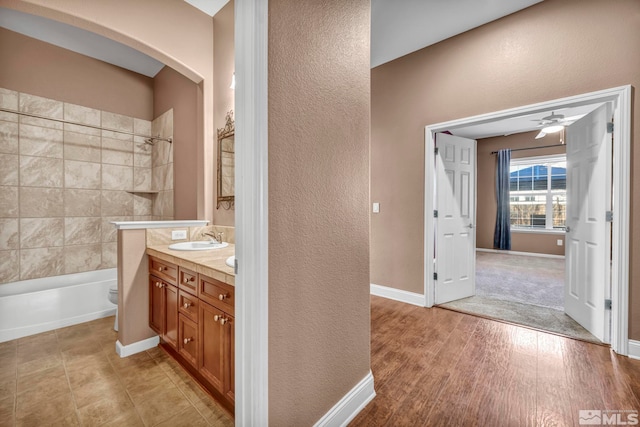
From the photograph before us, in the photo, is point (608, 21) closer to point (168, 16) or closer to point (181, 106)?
point (168, 16)

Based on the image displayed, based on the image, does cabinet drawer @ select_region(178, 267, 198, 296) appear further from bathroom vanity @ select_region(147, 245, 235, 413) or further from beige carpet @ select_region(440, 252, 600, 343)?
beige carpet @ select_region(440, 252, 600, 343)

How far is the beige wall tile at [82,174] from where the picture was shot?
10.2 feet

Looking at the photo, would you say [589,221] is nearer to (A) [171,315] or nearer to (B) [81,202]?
(A) [171,315]

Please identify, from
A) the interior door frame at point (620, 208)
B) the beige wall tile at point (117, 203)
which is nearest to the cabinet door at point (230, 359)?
the interior door frame at point (620, 208)

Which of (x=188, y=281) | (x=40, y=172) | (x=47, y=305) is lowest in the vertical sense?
(x=47, y=305)

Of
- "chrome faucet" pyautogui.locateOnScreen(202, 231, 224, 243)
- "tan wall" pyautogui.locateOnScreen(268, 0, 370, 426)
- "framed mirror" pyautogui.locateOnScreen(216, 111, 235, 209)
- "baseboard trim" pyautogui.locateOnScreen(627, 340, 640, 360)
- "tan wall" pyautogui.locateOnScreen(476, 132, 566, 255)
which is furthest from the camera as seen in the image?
"tan wall" pyautogui.locateOnScreen(476, 132, 566, 255)

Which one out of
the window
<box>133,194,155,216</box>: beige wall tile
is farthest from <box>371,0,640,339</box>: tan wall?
the window

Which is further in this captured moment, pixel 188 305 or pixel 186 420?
pixel 188 305

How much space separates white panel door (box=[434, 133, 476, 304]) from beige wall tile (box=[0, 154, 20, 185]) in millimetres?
4507

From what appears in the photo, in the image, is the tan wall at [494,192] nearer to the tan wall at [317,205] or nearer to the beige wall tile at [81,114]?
the tan wall at [317,205]

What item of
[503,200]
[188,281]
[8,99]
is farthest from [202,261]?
[503,200]

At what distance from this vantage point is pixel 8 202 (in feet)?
9.01

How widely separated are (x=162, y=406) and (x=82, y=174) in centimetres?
299

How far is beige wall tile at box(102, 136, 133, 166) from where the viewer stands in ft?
11.0
